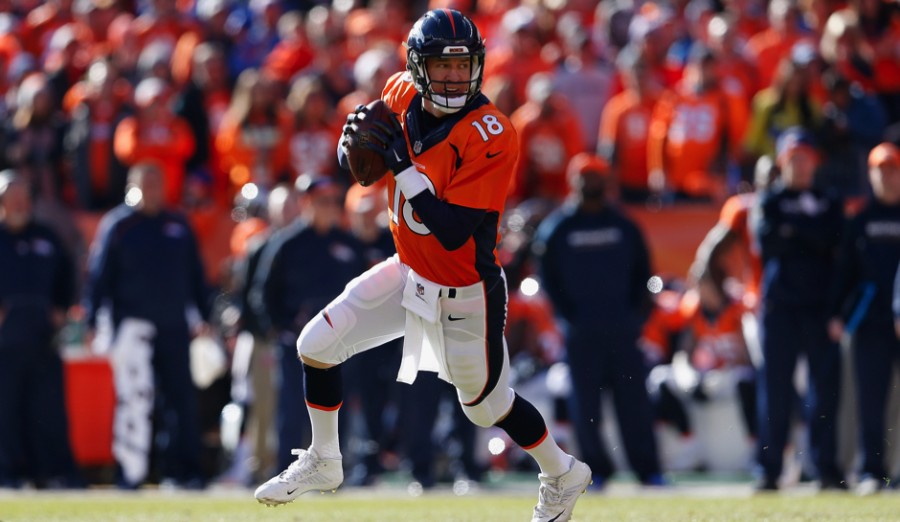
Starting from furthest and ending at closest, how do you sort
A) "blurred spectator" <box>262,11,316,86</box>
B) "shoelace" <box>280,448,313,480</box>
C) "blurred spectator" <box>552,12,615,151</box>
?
"blurred spectator" <box>262,11,316,86</box>
"blurred spectator" <box>552,12,615,151</box>
"shoelace" <box>280,448,313,480</box>

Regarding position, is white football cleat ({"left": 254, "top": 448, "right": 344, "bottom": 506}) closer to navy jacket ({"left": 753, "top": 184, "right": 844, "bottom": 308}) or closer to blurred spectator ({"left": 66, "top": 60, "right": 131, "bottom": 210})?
navy jacket ({"left": 753, "top": 184, "right": 844, "bottom": 308})

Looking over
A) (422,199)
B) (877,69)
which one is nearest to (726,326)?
(877,69)

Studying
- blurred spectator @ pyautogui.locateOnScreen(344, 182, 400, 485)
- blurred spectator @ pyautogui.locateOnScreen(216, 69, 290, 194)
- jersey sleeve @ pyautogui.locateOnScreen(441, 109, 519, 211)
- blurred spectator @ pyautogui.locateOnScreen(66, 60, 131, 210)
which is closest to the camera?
jersey sleeve @ pyautogui.locateOnScreen(441, 109, 519, 211)

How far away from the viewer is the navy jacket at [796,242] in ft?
31.8

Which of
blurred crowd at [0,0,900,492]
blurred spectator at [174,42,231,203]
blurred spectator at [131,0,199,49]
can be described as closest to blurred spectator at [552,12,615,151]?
blurred crowd at [0,0,900,492]

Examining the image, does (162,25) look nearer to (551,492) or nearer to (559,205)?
(559,205)

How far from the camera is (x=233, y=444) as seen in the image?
11.8 m

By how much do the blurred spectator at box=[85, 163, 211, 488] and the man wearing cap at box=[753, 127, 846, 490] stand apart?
13.1 feet

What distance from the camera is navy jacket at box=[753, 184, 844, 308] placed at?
381 inches

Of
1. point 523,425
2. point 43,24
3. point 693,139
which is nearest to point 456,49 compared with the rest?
point 523,425

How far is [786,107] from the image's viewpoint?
11.6m

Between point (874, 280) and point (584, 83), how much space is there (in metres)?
4.29

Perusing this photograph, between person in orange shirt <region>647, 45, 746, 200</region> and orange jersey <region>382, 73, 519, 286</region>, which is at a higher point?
orange jersey <region>382, 73, 519, 286</region>

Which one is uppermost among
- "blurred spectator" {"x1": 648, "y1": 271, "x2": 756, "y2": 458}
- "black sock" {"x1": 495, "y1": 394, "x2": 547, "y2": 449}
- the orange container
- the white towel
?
the white towel
